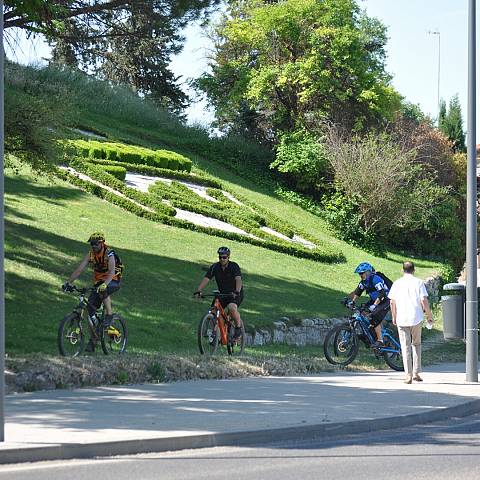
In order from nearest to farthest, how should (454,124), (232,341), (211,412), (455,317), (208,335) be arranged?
(211,412) → (455,317) → (208,335) → (232,341) → (454,124)

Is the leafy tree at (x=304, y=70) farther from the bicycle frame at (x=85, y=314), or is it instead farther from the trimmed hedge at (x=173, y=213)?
the bicycle frame at (x=85, y=314)

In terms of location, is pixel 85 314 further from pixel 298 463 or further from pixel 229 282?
pixel 298 463

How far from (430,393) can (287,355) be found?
227 inches

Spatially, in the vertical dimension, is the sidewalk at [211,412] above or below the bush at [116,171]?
below

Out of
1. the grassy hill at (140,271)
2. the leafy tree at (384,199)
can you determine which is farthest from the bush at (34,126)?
the leafy tree at (384,199)

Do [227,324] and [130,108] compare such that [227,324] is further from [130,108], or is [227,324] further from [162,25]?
[130,108]

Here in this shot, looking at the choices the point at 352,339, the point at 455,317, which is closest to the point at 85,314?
the point at 352,339

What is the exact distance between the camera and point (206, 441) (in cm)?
1052

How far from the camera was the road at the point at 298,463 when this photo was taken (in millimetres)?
8953

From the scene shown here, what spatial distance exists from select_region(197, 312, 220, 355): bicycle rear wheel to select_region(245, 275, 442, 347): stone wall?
4.79 m

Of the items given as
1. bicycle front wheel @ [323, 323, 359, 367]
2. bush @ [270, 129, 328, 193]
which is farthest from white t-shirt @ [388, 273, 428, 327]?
bush @ [270, 129, 328, 193]

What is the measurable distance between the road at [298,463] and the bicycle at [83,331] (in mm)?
6657

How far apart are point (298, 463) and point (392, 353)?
33.6ft

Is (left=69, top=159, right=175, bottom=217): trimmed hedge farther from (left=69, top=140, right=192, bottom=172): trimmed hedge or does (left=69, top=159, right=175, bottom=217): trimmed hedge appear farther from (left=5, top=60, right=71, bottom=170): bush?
(left=5, top=60, right=71, bottom=170): bush
